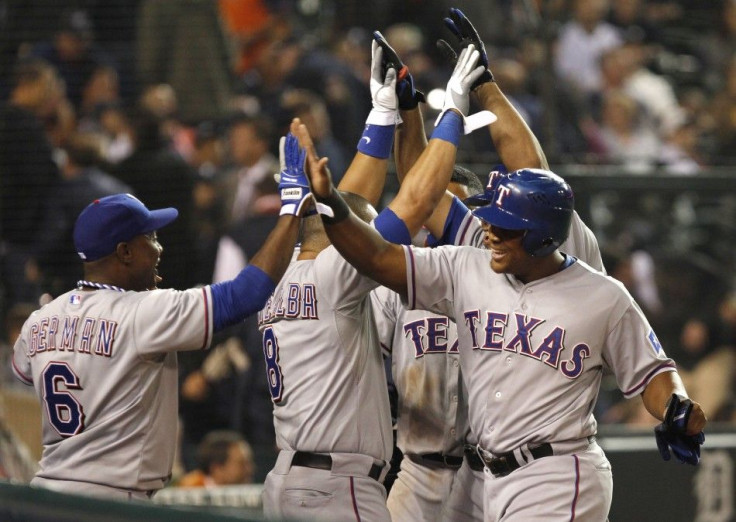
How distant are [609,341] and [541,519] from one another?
24.2 inches

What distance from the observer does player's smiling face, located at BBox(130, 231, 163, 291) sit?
14.1ft

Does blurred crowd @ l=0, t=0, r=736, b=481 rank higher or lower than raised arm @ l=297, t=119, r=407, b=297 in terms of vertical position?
lower

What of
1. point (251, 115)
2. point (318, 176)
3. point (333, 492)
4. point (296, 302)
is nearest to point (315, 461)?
point (333, 492)

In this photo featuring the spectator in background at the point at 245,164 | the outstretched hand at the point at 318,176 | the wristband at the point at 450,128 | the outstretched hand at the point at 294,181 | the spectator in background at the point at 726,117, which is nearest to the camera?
the outstretched hand at the point at 318,176

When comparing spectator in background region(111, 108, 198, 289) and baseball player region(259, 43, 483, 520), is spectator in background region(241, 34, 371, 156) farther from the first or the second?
baseball player region(259, 43, 483, 520)

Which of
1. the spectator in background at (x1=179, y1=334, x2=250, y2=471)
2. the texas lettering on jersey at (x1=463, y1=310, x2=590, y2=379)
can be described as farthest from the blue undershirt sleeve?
the spectator in background at (x1=179, y1=334, x2=250, y2=471)

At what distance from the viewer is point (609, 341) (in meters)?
4.10

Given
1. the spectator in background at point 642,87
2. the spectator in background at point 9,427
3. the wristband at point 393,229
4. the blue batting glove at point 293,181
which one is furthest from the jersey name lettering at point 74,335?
the spectator in background at point 642,87

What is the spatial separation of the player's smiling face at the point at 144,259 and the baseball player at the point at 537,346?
2.30ft

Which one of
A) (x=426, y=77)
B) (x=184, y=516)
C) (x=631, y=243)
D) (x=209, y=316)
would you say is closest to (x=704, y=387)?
(x=631, y=243)

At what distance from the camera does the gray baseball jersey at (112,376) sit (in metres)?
4.10

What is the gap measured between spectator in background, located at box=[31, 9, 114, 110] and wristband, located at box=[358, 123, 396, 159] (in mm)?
4912

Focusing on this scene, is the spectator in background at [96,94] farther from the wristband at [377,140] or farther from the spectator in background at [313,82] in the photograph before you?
the wristband at [377,140]

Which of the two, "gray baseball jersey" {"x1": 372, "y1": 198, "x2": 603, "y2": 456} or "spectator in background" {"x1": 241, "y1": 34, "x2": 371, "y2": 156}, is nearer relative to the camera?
"gray baseball jersey" {"x1": 372, "y1": 198, "x2": 603, "y2": 456}
